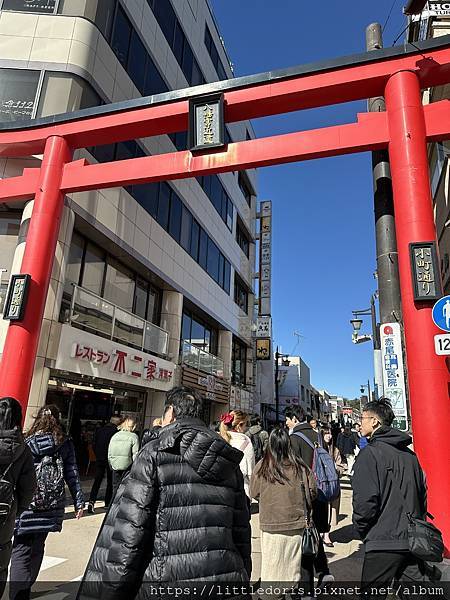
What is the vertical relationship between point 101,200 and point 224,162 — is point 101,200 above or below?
above

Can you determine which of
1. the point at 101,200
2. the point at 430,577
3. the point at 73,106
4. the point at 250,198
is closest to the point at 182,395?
the point at 430,577

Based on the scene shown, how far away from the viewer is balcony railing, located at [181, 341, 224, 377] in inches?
610

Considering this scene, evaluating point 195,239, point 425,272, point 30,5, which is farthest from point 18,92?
point 425,272

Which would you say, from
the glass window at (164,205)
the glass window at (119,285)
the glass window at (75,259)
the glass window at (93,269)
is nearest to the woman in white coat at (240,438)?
the glass window at (75,259)

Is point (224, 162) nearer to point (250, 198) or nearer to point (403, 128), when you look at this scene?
point (403, 128)

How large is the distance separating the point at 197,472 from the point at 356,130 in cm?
625

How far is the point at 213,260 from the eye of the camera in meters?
19.1

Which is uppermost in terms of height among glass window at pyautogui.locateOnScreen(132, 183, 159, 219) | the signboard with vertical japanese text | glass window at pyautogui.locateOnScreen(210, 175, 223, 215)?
glass window at pyautogui.locateOnScreen(210, 175, 223, 215)

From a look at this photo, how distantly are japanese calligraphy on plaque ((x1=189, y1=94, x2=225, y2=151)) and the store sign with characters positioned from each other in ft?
15.8

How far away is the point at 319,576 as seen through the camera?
416 centimetres

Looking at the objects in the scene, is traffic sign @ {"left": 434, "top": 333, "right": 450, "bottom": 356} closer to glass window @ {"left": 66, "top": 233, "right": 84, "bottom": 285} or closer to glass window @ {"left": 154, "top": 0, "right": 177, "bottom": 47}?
glass window @ {"left": 66, "top": 233, "right": 84, "bottom": 285}

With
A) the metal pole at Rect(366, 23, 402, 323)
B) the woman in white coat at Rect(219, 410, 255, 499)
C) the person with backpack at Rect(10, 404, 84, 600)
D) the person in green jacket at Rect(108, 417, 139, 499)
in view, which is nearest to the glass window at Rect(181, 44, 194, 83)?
the metal pole at Rect(366, 23, 402, 323)

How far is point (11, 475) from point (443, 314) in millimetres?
4285

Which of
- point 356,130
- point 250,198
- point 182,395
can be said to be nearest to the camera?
point 182,395
